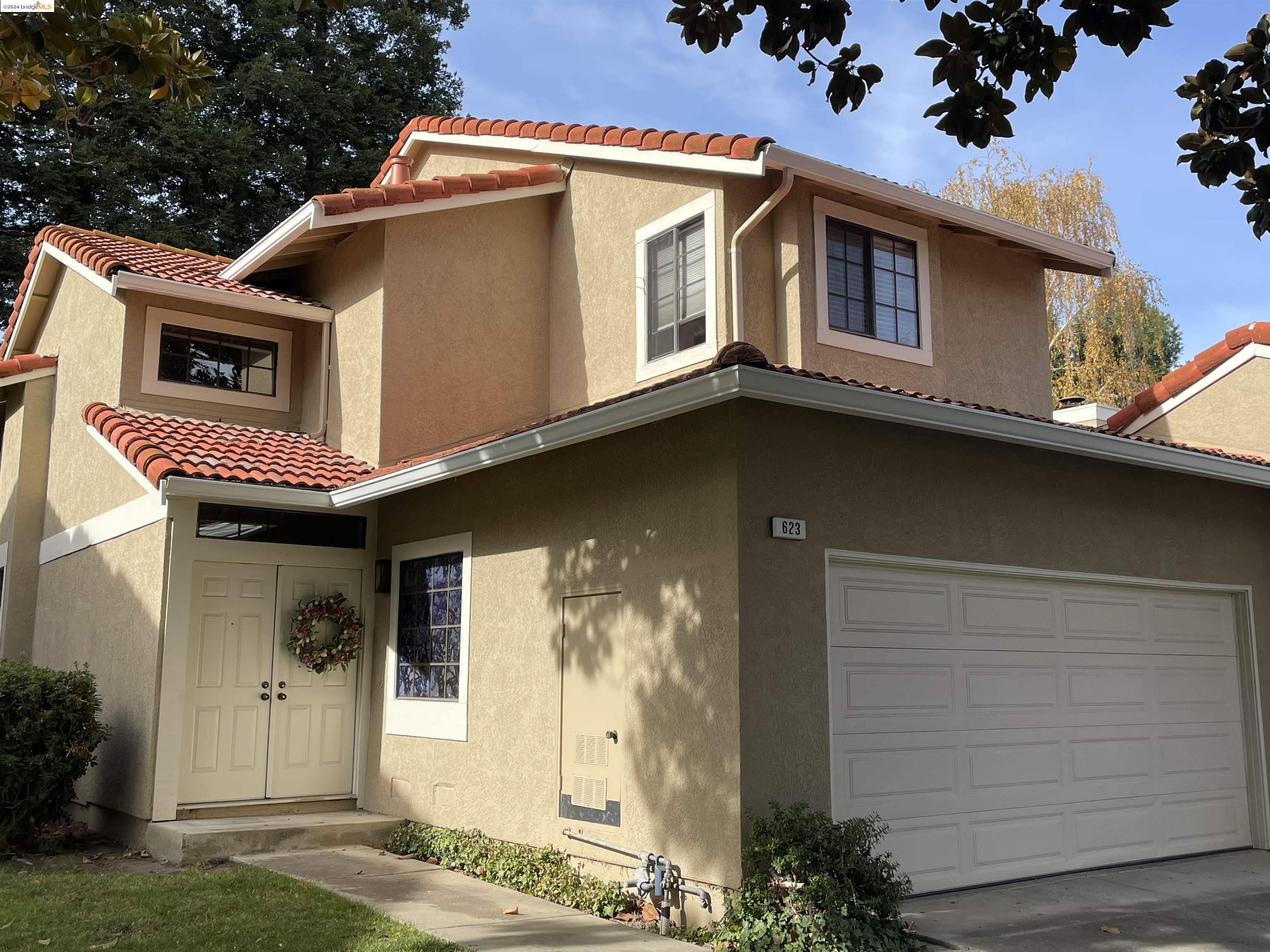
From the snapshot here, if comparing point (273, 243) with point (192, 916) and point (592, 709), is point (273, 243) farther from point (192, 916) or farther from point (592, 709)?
point (192, 916)

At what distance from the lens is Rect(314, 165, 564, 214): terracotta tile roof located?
1123 centimetres

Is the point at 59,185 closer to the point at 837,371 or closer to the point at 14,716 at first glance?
the point at 14,716

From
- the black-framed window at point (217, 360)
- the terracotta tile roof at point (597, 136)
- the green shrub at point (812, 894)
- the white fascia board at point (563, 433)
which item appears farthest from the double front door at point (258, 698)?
the green shrub at point (812, 894)

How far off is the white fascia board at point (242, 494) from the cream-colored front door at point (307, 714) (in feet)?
3.22

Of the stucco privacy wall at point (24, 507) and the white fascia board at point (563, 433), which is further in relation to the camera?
the stucco privacy wall at point (24, 507)

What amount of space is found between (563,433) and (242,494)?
3676mm

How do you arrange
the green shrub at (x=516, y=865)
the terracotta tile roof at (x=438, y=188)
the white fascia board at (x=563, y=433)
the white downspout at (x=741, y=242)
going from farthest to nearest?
the terracotta tile roof at (x=438, y=188) → the white downspout at (x=741, y=242) → the green shrub at (x=516, y=865) → the white fascia board at (x=563, y=433)

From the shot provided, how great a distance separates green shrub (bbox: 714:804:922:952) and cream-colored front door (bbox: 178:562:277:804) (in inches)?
214

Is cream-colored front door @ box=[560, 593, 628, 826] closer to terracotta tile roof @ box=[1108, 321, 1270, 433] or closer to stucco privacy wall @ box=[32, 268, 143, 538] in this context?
stucco privacy wall @ box=[32, 268, 143, 538]

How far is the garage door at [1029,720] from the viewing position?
25.2ft

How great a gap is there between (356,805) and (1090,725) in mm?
6564

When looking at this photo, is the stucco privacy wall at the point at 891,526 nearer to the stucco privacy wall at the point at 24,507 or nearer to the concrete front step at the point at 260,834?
the concrete front step at the point at 260,834

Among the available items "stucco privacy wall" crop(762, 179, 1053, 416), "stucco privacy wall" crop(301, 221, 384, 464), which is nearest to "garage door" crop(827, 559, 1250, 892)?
"stucco privacy wall" crop(762, 179, 1053, 416)

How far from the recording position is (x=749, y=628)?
700 centimetres
